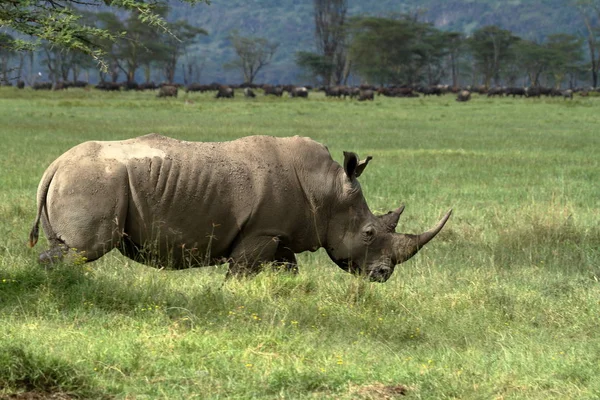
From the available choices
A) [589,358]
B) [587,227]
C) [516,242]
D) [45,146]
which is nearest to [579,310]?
[589,358]

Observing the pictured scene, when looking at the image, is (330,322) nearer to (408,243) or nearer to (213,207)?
(213,207)

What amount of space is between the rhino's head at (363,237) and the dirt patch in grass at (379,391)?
10.7 feet

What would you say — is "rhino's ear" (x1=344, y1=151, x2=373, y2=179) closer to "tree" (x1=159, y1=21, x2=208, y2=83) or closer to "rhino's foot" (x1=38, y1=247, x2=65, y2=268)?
"rhino's foot" (x1=38, y1=247, x2=65, y2=268)

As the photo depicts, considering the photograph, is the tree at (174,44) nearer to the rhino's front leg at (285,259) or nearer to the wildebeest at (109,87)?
the wildebeest at (109,87)

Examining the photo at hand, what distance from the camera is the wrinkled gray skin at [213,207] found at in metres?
7.48

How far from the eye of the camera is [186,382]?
16.9 feet

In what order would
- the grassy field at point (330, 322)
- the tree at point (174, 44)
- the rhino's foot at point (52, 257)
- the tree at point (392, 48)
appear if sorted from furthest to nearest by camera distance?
the tree at point (392, 48)
the tree at point (174, 44)
the rhino's foot at point (52, 257)
the grassy field at point (330, 322)

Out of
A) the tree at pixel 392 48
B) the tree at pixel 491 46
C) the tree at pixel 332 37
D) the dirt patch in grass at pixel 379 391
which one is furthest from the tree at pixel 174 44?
the dirt patch in grass at pixel 379 391

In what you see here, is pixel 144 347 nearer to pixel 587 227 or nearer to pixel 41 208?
pixel 41 208

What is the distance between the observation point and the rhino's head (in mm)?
8344

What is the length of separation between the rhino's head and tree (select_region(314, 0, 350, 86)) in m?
112

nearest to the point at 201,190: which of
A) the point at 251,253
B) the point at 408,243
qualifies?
the point at 251,253

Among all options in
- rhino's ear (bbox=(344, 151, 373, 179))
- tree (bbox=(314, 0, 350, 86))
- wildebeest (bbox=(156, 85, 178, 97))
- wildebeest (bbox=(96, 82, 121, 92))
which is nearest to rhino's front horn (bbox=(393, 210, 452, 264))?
rhino's ear (bbox=(344, 151, 373, 179))

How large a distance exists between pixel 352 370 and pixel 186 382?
883 millimetres
